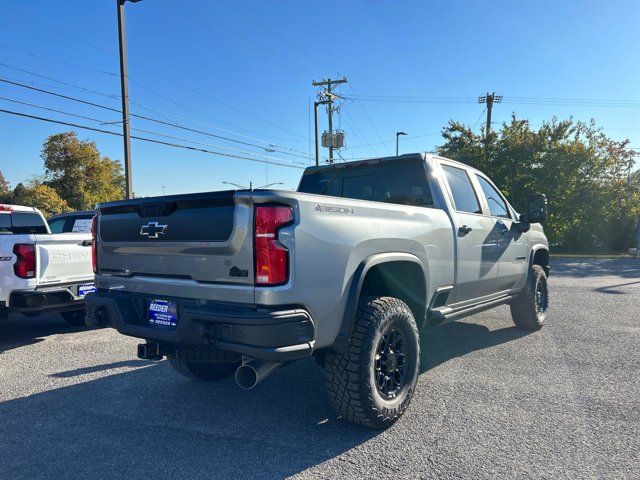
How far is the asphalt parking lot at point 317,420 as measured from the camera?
9.29 feet

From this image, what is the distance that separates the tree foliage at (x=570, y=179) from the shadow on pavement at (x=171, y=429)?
20.0m

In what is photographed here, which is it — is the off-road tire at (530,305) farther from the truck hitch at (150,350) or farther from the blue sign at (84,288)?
the blue sign at (84,288)

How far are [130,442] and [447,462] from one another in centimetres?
210

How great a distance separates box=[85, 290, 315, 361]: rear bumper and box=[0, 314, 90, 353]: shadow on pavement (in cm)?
406

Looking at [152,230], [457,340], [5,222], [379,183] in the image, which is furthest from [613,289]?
[5,222]

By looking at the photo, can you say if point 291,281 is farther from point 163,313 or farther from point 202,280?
point 163,313

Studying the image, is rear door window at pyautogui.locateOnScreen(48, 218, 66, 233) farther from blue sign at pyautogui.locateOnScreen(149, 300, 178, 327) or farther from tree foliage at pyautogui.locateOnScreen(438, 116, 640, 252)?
tree foliage at pyautogui.locateOnScreen(438, 116, 640, 252)

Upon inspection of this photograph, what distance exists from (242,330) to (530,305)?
464cm

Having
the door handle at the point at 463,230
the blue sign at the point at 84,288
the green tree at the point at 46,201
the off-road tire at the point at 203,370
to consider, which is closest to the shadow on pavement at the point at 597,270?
the door handle at the point at 463,230

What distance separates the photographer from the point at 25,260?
17.8 feet

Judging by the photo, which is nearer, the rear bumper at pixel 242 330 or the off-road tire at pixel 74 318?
the rear bumper at pixel 242 330

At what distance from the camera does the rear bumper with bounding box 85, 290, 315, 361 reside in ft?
8.49

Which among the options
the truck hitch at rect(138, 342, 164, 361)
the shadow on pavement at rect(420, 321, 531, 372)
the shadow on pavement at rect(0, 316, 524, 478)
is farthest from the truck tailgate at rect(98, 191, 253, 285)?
the shadow on pavement at rect(420, 321, 531, 372)

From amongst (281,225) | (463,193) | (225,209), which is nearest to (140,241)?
(225,209)
